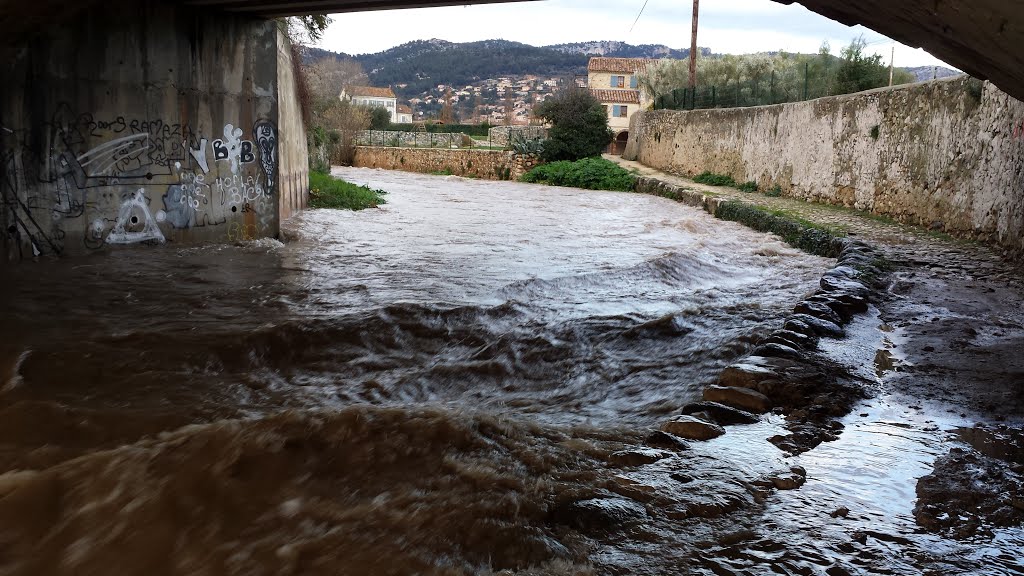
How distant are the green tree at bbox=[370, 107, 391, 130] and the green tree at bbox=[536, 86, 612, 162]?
2057 centimetres

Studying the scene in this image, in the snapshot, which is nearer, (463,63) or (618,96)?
(618,96)

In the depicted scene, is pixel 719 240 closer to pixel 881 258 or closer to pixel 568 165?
pixel 881 258

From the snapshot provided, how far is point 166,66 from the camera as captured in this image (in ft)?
35.1

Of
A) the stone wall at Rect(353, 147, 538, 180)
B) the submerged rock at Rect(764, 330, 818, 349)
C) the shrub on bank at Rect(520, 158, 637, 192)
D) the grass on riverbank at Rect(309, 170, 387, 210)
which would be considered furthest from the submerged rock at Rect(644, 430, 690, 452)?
the stone wall at Rect(353, 147, 538, 180)

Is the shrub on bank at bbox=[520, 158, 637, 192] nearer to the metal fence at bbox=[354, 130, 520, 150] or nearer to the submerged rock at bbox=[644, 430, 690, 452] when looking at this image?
the metal fence at bbox=[354, 130, 520, 150]

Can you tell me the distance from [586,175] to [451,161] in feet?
35.2

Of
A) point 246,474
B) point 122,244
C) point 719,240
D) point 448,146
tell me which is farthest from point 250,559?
point 448,146

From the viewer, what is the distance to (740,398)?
501cm

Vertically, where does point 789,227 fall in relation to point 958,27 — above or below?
below

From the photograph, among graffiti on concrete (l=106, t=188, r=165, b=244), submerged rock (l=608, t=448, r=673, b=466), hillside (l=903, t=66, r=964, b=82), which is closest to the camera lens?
submerged rock (l=608, t=448, r=673, b=466)

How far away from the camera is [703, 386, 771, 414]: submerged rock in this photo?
16.2 feet

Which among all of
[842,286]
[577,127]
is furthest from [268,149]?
[577,127]

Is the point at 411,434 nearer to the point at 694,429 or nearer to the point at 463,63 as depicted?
the point at 694,429

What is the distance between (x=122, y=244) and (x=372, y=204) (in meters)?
8.59
